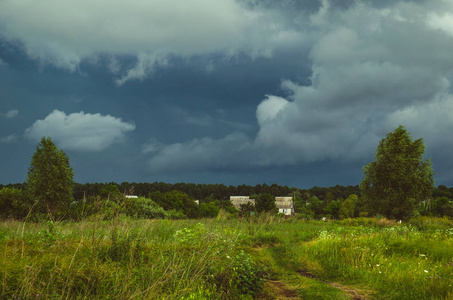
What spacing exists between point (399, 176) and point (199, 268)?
1162 inches

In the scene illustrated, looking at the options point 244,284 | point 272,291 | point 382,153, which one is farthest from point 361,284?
point 382,153

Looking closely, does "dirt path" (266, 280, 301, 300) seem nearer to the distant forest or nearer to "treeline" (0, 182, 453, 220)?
"treeline" (0, 182, 453, 220)

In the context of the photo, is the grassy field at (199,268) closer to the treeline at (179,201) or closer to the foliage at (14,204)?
the treeline at (179,201)

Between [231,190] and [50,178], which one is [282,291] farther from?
[231,190]

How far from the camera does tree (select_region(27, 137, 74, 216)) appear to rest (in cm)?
2783

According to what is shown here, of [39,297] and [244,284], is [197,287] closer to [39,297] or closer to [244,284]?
[244,284]

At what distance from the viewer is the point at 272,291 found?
23.5 ft

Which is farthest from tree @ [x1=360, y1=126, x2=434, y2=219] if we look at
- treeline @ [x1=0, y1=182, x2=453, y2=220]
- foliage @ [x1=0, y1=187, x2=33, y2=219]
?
foliage @ [x1=0, y1=187, x2=33, y2=219]

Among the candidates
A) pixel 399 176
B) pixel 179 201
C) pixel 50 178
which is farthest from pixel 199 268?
pixel 179 201

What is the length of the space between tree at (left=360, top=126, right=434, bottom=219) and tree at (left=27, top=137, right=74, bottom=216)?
28.2 meters

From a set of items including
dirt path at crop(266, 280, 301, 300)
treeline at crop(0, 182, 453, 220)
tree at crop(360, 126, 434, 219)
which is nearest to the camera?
dirt path at crop(266, 280, 301, 300)

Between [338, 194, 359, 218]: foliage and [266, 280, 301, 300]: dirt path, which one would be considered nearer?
[266, 280, 301, 300]: dirt path

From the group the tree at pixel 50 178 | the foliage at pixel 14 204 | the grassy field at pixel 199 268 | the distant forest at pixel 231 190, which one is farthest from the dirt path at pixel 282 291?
the distant forest at pixel 231 190

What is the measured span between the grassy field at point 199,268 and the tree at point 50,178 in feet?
65.1
